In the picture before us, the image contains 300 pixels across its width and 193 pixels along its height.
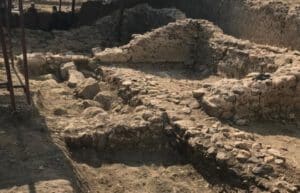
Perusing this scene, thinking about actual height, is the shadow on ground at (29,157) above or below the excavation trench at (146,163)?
above

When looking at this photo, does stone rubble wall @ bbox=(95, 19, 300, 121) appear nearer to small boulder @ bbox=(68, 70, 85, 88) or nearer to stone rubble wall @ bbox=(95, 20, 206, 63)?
stone rubble wall @ bbox=(95, 20, 206, 63)

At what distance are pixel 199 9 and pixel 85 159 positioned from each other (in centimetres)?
843

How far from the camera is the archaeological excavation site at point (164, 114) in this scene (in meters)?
6.50

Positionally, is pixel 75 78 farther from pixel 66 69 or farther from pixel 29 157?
pixel 29 157

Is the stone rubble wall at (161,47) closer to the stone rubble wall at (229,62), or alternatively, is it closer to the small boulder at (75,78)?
the stone rubble wall at (229,62)

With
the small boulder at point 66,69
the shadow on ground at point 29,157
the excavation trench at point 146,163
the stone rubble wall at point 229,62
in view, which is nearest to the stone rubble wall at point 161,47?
the stone rubble wall at point 229,62

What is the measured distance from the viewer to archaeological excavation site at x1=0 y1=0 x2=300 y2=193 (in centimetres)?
650

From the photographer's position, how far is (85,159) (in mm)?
7176

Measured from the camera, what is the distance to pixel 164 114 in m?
7.86

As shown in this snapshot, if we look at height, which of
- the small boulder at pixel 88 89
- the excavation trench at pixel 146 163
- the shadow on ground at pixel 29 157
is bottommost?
the excavation trench at pixel 146 163

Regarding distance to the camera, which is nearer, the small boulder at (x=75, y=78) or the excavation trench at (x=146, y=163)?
the excavation trench at (x=146, y=163)

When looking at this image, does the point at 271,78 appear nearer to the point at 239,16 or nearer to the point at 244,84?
the point at 244,84

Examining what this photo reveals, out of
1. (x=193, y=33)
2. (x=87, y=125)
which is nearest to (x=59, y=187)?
(x=87, y=125)

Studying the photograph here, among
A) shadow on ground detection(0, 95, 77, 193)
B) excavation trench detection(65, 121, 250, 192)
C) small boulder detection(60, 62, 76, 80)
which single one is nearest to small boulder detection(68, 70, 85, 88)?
small boulder detection(60, 62, 76, 80)
